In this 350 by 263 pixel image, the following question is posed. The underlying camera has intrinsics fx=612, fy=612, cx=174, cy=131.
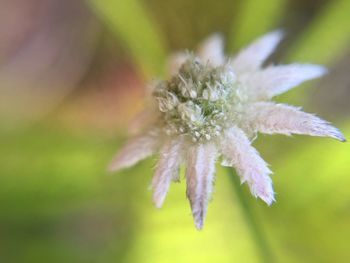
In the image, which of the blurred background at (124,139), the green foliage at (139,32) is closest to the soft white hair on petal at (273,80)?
the blurred background at (124,139)

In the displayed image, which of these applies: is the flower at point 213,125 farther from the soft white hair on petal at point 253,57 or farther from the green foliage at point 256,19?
the green foliage at point 256,19

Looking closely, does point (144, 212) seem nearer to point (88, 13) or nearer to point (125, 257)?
point (125, 257)

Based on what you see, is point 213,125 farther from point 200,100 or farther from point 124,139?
Answer: point 124,139

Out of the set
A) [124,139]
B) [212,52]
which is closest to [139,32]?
[124,139]

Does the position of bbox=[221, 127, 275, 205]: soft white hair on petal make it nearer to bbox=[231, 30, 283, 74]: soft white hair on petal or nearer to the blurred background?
bbox=[231, 30, 283, 74]: soft white hair on petal

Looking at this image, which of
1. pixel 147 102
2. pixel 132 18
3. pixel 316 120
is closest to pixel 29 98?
pixel 132 18

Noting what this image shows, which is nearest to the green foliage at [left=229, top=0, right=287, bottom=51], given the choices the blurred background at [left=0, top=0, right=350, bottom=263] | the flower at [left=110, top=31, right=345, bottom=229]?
the blurred background at [left=0, top=0, right=350, bottom=263]
